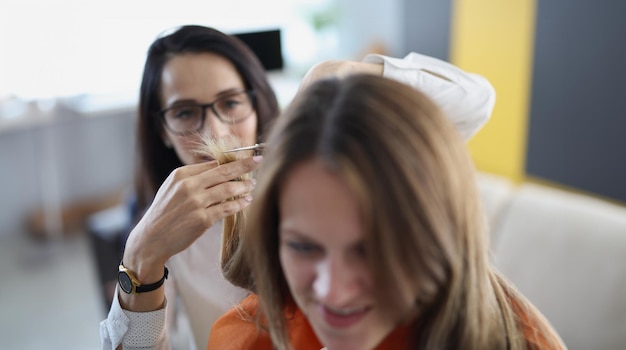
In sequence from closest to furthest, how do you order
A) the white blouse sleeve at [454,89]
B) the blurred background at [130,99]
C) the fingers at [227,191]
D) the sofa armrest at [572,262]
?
the fingers at [227,191], the white blouse sleeve at [454,89], the sofa armrest at [572,262], the blurred background at [130,99]

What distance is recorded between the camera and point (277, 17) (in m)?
4.54

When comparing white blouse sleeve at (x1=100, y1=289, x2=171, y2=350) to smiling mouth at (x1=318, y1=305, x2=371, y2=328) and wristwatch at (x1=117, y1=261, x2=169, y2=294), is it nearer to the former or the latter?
wristwatch at (x1=117, y1=261, x2=169, y2=294)

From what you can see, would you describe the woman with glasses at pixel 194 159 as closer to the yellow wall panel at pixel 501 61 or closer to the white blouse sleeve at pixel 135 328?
the white blouse sleeve at pixel 135 328

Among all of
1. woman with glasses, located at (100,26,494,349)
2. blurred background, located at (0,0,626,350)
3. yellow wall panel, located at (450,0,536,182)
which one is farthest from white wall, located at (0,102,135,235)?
woman with glasses, located at (100,26,494,349)

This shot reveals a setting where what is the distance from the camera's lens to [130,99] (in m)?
3.93

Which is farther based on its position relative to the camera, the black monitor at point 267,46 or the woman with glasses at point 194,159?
the black monitor at point 267,46

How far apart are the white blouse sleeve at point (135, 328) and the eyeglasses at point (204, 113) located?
0.44 meters

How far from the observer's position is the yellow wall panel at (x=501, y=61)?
3.53 m

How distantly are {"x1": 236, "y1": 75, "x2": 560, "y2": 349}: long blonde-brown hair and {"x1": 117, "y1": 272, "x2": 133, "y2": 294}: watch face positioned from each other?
0.27 metres

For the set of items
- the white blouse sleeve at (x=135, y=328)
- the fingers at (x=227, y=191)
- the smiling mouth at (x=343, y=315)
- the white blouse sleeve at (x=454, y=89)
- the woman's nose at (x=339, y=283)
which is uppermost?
the white blouse sleeve at (x=454, y=89)

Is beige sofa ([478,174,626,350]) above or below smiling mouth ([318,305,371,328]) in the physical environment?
below

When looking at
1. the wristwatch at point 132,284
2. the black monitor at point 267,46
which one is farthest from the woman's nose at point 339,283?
the black monitor at point 267,46

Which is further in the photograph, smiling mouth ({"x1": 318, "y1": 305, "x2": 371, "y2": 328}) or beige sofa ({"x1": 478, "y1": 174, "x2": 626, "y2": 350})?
beige sofa ({"x1": 478, "y1": 174, "x2": 626, "y2": 350})

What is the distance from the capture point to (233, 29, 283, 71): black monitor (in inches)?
66.9
